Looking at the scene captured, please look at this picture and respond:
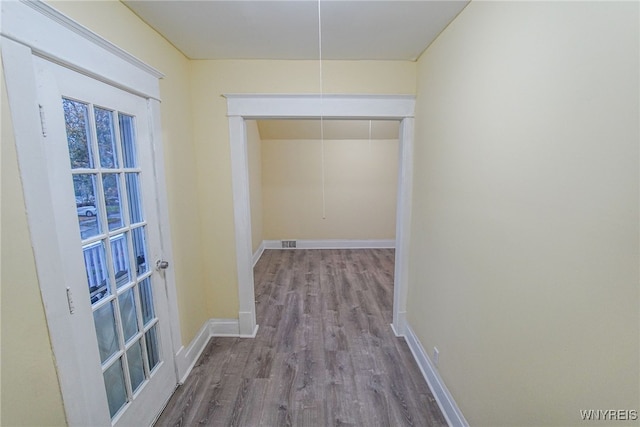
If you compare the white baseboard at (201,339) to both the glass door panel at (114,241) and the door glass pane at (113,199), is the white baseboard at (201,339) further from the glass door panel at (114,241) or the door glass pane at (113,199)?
the door glass pane at (113,199)

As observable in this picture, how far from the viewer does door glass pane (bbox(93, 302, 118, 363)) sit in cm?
127

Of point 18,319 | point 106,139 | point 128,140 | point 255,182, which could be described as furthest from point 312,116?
point 255,182

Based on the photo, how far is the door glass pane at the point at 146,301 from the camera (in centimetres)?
161

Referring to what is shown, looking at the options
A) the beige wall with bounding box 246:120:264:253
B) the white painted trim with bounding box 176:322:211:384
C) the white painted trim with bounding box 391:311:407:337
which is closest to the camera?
the white painted trim with bounding box 176:322:211:384

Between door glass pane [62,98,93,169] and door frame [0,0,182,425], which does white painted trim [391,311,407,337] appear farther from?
door glass pane [62,98,93,169]

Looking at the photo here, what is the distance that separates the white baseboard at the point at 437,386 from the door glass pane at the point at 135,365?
189cm

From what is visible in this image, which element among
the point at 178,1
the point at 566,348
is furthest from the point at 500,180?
the point at 178,1

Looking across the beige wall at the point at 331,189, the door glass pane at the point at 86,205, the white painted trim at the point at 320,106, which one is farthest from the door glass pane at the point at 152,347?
the beige wall at the point at 331,189

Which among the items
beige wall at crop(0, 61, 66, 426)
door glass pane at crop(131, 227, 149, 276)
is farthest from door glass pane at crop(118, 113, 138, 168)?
beige wall at crop(0, 61, 66, 426)

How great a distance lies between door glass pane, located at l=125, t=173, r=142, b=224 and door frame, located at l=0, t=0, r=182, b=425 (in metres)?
0.48

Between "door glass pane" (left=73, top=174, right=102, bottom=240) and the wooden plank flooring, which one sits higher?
"door glass pane" (left=73, top=174, right=102, bottom=240)

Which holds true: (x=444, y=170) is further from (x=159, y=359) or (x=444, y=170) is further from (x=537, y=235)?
(x=159, y=359)

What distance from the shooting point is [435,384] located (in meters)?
1.84

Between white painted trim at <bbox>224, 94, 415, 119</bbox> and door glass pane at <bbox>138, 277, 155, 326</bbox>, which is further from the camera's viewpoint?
white painted trim at <bbox>224, 94, 415, 119</bbox>
